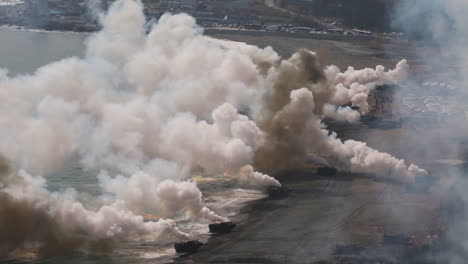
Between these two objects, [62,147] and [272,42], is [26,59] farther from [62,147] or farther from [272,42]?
[62,147]

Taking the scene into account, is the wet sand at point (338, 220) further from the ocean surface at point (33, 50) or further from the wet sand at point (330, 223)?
the ocean surface at point (33, 50)

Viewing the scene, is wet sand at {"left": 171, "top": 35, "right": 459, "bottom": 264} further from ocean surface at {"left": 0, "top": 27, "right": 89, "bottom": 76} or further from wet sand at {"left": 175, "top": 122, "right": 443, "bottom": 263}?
ocean surface at {"left": 0, "top": 27, "right": 89, "bottom": 76}

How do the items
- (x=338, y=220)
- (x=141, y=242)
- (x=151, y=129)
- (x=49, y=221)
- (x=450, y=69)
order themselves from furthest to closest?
1. (x=450, y=69)
2. (x=151, y=129)
3. (x=338, y=220)
4. (x=141, y=242)
5. (x=49, y=221)

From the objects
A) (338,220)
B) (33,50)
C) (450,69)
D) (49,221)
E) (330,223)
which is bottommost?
(330,223)

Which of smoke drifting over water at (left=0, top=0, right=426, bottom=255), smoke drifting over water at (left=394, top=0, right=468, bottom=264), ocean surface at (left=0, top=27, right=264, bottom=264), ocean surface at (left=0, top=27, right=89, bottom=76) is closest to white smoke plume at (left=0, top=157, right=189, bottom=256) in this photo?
smoke drifting over water at (left=0, top=0, right=426, bottom=255)

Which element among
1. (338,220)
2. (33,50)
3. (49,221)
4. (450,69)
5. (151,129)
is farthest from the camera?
(33,50)

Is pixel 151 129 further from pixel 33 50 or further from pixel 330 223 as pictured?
pixel 33 50

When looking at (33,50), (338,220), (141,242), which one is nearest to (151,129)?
(141,242)

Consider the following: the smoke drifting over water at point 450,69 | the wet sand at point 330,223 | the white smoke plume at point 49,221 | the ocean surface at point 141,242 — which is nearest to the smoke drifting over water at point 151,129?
the white smoke plume at point 49,221
